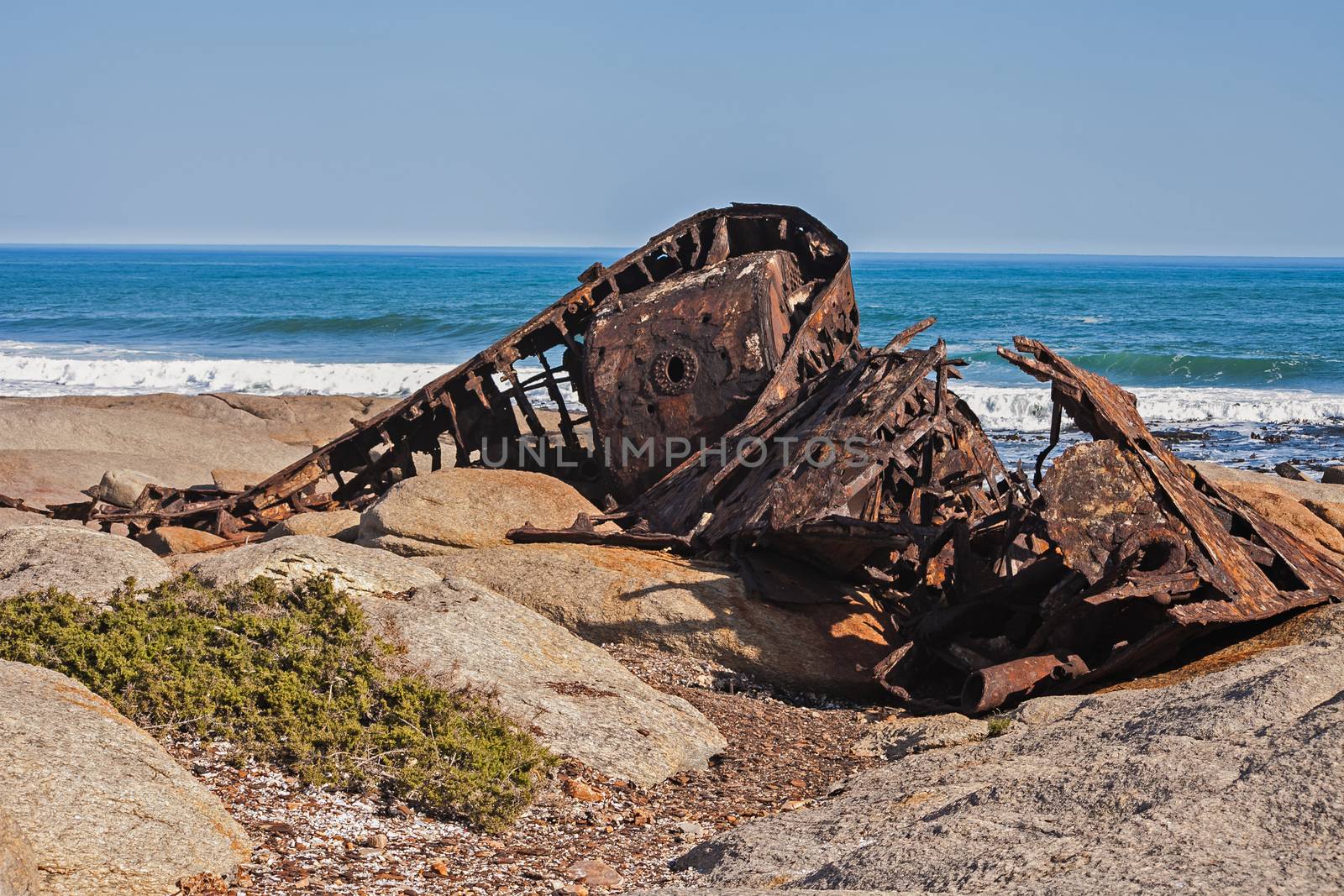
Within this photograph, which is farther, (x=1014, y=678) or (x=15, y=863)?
(x=1014, y=678)

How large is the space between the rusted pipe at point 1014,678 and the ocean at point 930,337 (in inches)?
581

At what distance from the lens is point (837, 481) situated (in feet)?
26.0

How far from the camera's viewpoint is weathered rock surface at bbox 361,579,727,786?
590 cm

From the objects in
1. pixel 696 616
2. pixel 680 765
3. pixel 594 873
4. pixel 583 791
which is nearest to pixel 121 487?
pixel 696 616

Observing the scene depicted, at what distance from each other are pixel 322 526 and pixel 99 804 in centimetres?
703

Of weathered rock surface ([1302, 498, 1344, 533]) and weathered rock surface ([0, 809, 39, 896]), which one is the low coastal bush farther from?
weathered rock surface ([1302, 498, 1344, 533])

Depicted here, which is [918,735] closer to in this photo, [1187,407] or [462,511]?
[462,511]

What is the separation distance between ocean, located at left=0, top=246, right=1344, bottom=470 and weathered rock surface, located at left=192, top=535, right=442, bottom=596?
15.7 meters

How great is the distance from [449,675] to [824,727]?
2190 mm

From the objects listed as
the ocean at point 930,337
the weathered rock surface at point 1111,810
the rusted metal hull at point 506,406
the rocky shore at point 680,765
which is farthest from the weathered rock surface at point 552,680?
the ocean at point 930,337

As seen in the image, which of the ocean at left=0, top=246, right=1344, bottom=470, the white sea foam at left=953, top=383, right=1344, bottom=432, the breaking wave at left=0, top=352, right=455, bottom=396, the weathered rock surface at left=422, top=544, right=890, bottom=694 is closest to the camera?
the weathered rock surface at left=422, top=544, right=890, bottom=694

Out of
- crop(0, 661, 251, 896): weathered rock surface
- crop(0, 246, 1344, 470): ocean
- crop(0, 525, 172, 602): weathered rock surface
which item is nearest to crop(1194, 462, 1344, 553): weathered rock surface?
A: crop(0, 246, 1344, 470): ocean

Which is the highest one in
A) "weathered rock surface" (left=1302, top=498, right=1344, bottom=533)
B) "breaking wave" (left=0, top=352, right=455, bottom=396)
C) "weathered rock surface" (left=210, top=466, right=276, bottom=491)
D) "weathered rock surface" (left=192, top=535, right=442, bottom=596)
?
"weathered rock surface" (left=192, top=535, right=442, bottom=596)

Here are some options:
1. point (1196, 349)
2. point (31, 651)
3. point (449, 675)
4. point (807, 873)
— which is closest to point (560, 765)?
point (449, 675)
